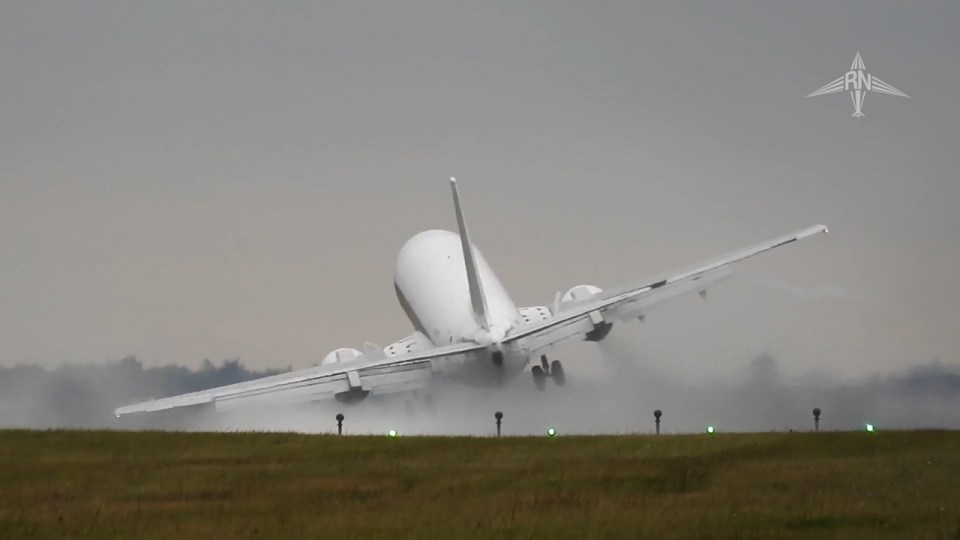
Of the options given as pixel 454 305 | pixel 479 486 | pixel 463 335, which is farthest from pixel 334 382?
pixel 479 486

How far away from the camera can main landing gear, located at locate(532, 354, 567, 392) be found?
89500mm

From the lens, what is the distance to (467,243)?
283ft

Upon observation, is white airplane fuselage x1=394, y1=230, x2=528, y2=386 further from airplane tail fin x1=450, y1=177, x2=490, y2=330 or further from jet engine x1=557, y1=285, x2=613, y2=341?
jet engine x1=557, y1=285, x2=613, y2=341

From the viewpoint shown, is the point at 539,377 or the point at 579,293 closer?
the point at 539,377

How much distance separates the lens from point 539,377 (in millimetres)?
89500

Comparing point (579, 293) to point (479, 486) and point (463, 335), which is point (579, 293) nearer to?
point (463, 335)

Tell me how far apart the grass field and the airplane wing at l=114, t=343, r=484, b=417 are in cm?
2561

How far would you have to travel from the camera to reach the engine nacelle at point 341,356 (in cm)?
9575

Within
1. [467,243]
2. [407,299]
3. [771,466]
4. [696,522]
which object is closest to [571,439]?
[771,466]

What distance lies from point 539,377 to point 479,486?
46.5 metres

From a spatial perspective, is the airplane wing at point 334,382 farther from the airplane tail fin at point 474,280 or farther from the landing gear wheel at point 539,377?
the landing gear wheel at point 539,377

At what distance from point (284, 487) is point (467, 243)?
143ft

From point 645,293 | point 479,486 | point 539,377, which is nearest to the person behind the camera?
point 479,486

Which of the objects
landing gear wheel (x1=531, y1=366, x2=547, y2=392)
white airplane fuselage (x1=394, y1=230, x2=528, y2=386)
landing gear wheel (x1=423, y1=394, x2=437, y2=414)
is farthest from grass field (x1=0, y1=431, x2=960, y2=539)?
landing gear wheel (x1=531, y1=366, x2=547, y2=392)
